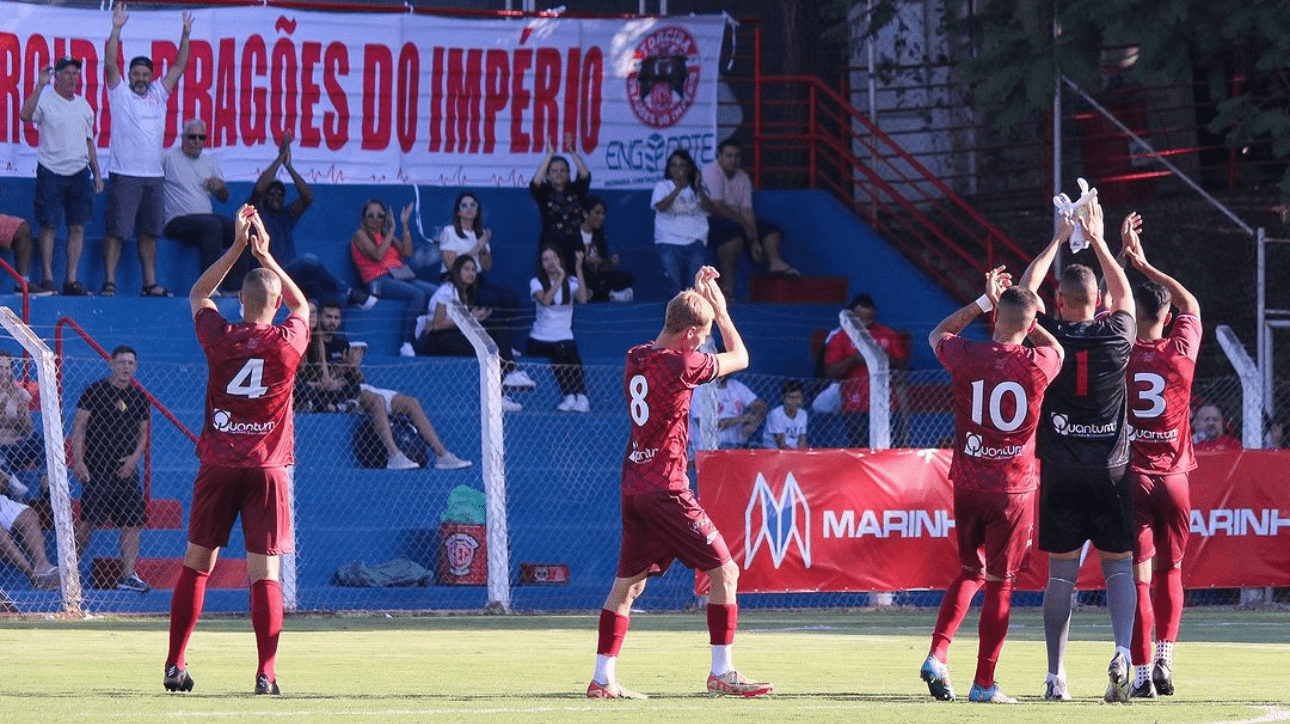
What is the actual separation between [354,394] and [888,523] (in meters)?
4.94

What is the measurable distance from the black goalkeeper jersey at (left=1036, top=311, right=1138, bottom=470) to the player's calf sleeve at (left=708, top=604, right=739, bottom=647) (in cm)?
169

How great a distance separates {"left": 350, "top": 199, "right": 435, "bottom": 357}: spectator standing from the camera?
778 inches

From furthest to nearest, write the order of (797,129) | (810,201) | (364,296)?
(797,129) < (810,201) < (364,296)

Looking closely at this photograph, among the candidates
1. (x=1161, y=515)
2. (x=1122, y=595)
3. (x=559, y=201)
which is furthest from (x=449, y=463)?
(x=1122, y=595)

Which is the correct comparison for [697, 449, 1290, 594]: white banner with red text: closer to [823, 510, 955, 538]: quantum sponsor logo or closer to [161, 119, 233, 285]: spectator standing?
[823, 510, 955, 538]: quantum sponsor logo

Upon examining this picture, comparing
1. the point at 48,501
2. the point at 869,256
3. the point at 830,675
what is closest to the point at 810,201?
the point at 869,256

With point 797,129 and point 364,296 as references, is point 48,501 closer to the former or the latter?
point 364,296

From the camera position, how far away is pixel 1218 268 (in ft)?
69.7

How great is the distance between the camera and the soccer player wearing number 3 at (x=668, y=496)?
881cm

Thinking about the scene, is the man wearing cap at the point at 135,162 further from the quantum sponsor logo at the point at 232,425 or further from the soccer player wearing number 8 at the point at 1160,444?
the soccer player wearing number 8 at the point at 1160,444

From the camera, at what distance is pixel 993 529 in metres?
8.95

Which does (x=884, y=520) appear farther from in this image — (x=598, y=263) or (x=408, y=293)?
(x=408, y=293)

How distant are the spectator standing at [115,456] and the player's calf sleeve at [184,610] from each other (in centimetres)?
732

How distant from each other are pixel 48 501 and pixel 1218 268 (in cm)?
1235
